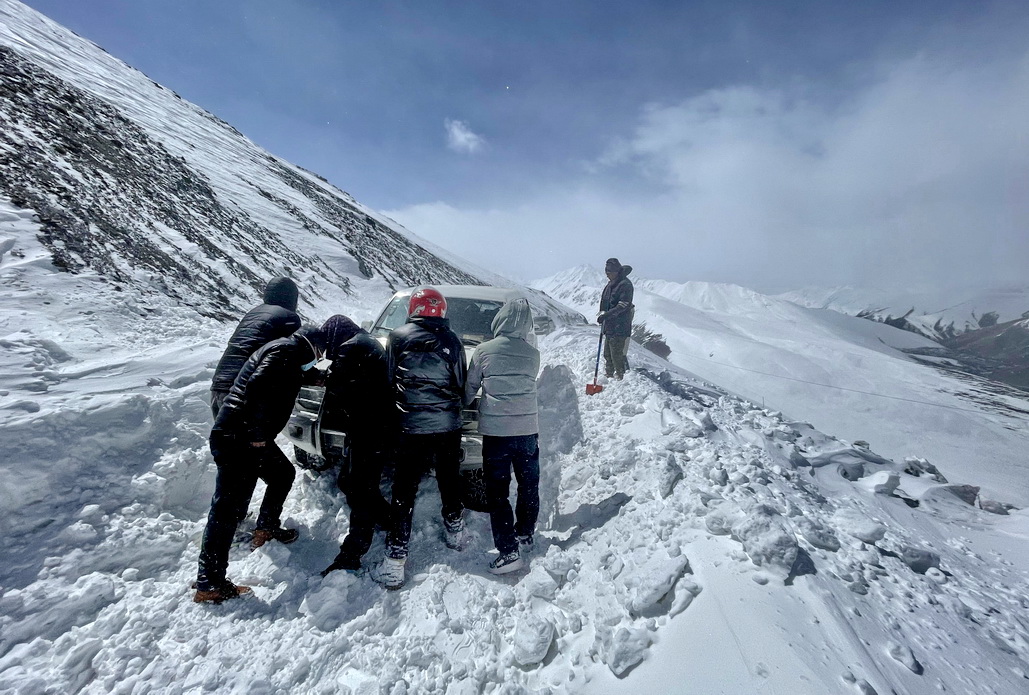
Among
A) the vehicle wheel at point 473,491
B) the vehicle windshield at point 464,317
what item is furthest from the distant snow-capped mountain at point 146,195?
the vehicle wheel at point 473,491

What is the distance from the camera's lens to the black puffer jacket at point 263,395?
276 centimetres

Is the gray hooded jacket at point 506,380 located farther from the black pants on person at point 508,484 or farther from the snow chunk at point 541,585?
the snow chunk at point 541,585

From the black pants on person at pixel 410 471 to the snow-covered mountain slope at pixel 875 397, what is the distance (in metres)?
16.4

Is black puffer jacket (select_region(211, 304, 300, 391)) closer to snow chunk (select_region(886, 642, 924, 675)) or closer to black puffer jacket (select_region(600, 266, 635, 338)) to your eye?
snow chunk (select_region(886, 642, 924, 675))

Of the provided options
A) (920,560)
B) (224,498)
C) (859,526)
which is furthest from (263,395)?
(920,560)

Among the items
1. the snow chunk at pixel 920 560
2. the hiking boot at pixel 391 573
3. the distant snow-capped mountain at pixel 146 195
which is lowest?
the hiking boot at pixel 391 573

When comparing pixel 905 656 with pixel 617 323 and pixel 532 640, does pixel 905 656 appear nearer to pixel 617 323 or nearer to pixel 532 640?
pixel 532 640

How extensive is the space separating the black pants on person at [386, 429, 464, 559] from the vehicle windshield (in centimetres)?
221

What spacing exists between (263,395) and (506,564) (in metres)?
2.21

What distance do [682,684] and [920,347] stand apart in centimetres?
8220

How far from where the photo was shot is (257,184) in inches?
848

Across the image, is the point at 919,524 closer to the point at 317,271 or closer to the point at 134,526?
the point at 134,526

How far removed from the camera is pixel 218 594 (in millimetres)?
2758

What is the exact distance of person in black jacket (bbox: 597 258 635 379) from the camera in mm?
6871
